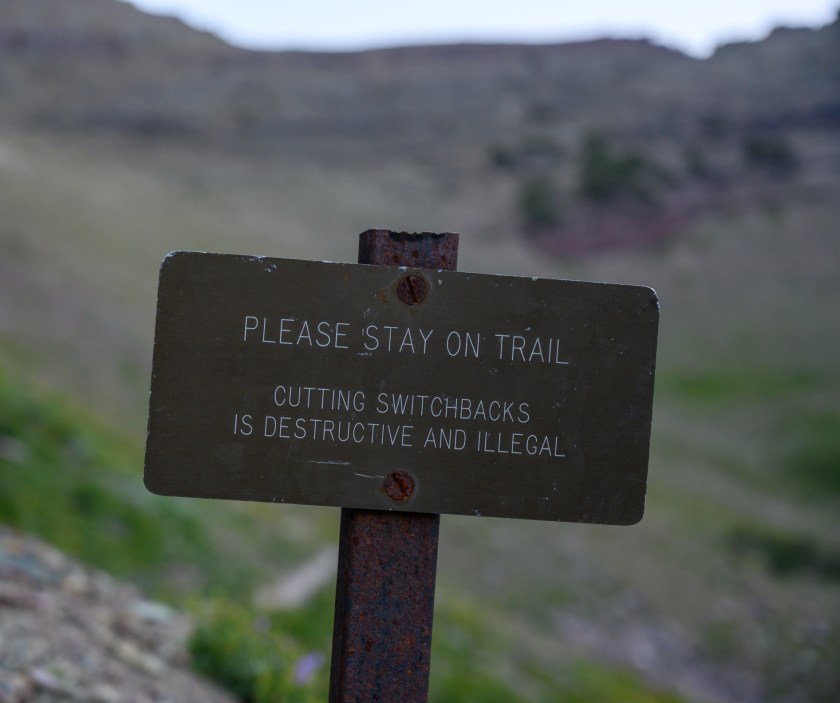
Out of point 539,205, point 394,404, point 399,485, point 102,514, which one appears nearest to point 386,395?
point 394,404

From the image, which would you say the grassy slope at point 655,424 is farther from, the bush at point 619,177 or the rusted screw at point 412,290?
the bush at point 619,177

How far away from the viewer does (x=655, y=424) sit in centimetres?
2870

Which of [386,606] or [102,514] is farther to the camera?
[102,514]

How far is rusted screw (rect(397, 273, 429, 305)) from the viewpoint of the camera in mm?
2926

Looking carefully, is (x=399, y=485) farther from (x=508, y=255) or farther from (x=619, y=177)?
(x=619, y=177)

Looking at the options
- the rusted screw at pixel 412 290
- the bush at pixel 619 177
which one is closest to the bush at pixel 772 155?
the bush at pixel 619 177

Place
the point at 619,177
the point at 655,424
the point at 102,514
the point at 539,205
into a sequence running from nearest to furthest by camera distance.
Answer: the point at 102,514
the point at 655,424
the point at 539,205
the point at 619,177

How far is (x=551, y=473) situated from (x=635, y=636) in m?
12.3

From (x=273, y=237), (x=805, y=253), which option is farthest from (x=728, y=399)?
(x=273, y=237)

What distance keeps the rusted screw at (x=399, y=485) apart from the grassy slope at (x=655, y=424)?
14.2 feet

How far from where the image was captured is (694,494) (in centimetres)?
2295

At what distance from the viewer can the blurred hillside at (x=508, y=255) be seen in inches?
368

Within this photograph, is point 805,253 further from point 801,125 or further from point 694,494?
point 694,494

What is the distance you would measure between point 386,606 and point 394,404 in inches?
23.7
